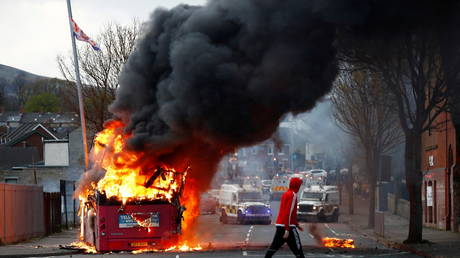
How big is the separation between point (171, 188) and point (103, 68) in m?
21.9

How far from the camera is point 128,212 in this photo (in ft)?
70.8

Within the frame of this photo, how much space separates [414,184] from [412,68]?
3.93 m

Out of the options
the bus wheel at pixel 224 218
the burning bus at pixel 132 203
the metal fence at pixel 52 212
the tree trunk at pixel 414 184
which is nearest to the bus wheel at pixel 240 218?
the bus wheel at pixel 224 218

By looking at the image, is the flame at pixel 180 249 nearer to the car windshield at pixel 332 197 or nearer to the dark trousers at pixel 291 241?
the dark trousers at pixel 291 241

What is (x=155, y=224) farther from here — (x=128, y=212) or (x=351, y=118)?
(x=351, y=118)

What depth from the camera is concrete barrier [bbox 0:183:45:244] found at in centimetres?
2717

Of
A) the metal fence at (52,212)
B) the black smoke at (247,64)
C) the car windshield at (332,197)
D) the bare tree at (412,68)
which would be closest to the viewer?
the black smoke at (247,64)

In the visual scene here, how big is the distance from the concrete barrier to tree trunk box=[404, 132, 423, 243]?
42.5 ft

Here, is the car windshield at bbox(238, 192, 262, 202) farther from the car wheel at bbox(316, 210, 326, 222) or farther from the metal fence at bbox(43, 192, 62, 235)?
the metal fence at bbox(43, 192, 62, 235)

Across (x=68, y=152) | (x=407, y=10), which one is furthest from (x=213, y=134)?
(x=68, y=152)

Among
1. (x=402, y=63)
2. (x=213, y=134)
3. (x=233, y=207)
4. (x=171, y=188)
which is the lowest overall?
(x=233, y=207)

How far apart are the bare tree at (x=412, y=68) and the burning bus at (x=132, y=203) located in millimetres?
6570

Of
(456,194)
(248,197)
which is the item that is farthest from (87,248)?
(248,197)

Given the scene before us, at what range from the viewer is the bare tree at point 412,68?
2402cm
